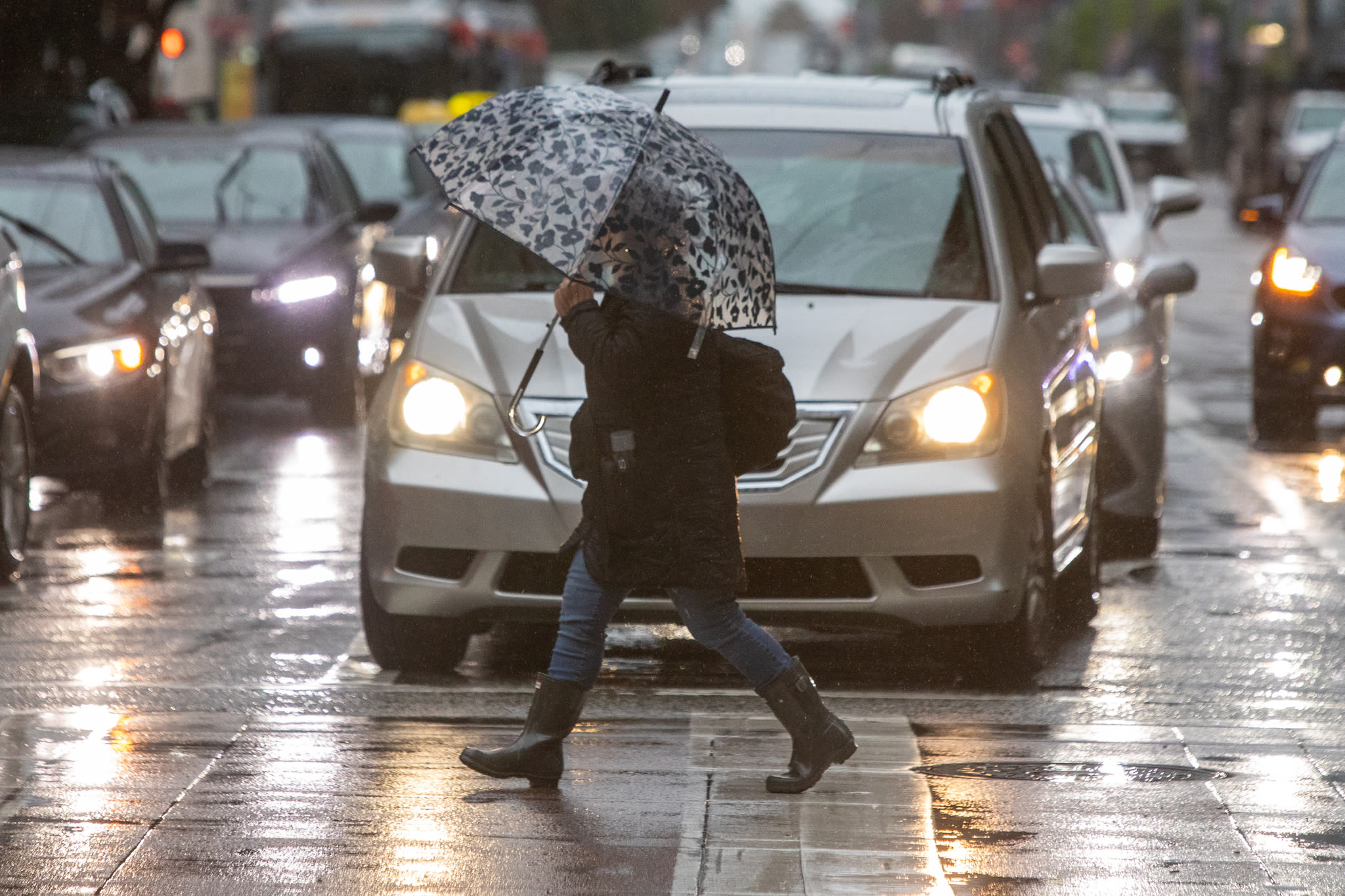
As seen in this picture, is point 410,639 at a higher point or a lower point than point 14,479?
higher

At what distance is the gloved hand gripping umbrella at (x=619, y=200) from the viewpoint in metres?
5.57

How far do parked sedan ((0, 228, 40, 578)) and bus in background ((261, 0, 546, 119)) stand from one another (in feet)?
76.1

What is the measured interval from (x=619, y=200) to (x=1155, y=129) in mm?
50423

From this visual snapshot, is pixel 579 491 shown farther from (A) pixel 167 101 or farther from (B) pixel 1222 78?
(B) pixel 1222 78

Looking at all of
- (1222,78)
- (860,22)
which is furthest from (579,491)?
(860,22)

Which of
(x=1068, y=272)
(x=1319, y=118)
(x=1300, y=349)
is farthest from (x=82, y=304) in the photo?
(x=1319, y=118)

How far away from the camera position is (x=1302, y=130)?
4069cm

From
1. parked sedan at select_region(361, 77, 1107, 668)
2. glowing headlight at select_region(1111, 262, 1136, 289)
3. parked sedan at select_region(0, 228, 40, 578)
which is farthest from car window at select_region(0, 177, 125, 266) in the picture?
glowing headlight at select_region(1111, 262, 1136, 289)

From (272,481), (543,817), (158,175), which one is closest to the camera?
(543,817)

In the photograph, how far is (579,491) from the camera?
6.95 metres

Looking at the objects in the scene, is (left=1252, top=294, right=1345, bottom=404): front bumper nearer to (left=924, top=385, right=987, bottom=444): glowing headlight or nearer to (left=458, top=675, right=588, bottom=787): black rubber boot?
(left=924, top=385, right=987, bottom=444): glowing headlight

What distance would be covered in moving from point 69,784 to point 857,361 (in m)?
2.49

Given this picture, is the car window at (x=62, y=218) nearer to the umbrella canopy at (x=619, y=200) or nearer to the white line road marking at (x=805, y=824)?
the white line road marking at (x=805, y=824)

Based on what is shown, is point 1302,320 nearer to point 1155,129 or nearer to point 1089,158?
point 1089,158
